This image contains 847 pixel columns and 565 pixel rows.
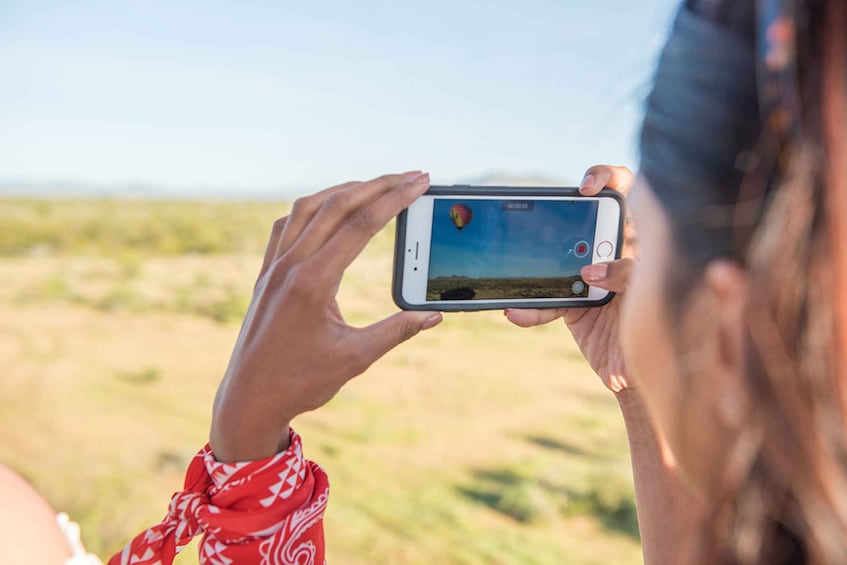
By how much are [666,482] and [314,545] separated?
499mm

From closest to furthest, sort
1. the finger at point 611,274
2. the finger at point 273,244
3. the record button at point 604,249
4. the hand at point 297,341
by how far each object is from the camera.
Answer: the hand at point 297,341
the finger at point 273,244
the finger at point 611,274
the record button at point 604,249

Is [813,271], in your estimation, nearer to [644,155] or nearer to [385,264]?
[644,155]

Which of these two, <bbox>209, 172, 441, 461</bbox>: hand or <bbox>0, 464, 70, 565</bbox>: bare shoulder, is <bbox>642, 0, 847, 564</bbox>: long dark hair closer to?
<bbox>209, 172, 441, 461</bbox>: hand

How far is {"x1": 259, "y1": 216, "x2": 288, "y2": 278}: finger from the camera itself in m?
0.97

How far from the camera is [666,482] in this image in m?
1.07

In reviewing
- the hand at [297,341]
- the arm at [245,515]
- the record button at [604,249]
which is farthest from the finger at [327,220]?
the record button at [604,249]

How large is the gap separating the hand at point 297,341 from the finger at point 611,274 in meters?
0.39

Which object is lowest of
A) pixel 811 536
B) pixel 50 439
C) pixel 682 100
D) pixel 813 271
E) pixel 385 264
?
pixel 50 439

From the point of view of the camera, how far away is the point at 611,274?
1.13 m

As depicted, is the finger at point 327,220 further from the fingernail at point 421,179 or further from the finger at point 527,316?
the finger at point 527,316

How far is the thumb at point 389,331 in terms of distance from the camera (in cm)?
89

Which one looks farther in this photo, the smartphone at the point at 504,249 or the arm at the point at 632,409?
the smartphone at the point at 504,249

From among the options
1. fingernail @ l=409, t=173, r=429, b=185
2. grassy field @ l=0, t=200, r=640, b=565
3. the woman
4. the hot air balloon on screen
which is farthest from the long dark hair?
grassy field @ l=0, t=200, r=640, b=565

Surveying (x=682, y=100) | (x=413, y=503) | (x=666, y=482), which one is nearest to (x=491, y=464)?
(x=413, y=503)
